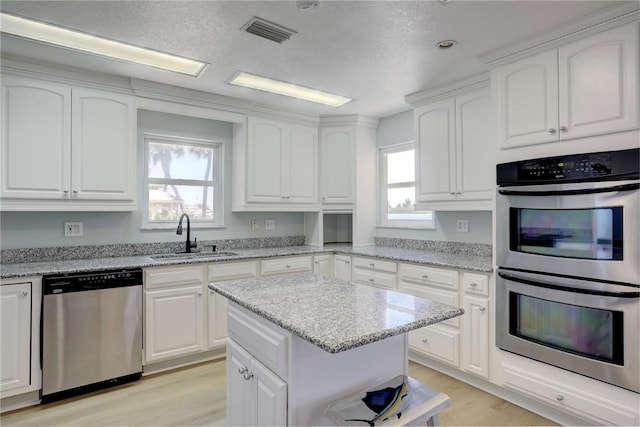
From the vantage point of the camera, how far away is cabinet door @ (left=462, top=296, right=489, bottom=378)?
100 inches

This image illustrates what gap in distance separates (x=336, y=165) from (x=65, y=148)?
257 cm

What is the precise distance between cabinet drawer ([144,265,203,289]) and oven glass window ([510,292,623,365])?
2.46 m

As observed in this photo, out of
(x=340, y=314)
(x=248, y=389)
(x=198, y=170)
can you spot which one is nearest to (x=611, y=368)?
(x=340, y=314)

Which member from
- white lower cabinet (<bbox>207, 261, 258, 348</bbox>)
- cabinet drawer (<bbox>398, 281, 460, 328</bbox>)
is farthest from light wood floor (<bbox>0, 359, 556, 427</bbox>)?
cabinet drawer (<bbox>398, 281, 460, 328</bbox>)

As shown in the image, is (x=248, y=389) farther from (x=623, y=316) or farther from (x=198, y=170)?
(x=198, y=170)

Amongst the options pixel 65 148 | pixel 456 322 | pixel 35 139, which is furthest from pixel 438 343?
pixel 35 139

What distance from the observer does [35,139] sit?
2600 millimetres

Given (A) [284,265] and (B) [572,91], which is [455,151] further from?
(A) [284,265]

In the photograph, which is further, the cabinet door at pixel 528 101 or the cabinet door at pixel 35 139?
the cabinet door at pixel 35 139

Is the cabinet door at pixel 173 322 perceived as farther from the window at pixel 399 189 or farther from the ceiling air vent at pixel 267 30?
the window at pixel 399 189

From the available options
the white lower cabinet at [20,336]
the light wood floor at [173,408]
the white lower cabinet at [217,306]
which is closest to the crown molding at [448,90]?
the white lower cabinet at [217,306]

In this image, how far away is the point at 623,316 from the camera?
189 cm

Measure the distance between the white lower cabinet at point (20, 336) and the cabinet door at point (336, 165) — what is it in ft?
9.01

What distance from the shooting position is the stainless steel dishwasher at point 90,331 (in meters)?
2.44
